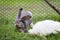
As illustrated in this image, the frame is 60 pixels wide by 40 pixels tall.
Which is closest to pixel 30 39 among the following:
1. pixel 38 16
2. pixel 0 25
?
pixel 0 25

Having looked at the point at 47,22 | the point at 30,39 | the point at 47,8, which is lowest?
the point at 30,39

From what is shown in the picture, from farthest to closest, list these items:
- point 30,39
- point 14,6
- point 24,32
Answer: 1. point 14,6
2. point 24,32
3. point 30,39

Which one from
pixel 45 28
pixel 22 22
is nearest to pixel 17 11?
pixel 22 22

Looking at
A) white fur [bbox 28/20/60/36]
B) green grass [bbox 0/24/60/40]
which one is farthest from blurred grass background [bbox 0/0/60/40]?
white fur [bbox 28/20/60/36]

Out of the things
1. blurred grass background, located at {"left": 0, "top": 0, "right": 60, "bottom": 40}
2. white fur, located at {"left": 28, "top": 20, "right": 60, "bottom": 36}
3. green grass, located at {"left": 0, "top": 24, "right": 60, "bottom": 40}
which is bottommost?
green grass, located at {"left": 0, "top": 24, "right": 60, "bottom": 40}

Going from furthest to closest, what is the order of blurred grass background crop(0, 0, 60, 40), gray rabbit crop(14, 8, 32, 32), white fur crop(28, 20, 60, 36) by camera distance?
blurred grass background crop(0, 0, 60, 40) < gray rabbit crop(14, 8, 32, 32) < white fur crop(28, 20, 60, 36)

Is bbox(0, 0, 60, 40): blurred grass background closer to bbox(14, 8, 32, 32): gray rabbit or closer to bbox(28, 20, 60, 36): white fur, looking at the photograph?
bbox(14, 8, 32, 32): gray rabbit

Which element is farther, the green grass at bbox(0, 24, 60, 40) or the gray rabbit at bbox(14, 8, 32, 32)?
the gray rabbit at bbox(14, 8, 32, 32)

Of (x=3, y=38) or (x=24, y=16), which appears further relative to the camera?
(x=24, y=16)

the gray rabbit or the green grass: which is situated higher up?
the gray rabbit

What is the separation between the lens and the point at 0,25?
5.03 meters

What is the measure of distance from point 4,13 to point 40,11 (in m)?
0.78

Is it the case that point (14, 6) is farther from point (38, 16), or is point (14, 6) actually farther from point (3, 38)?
point (3, 38)

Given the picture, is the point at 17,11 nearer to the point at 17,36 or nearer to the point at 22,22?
the point at 22,22
